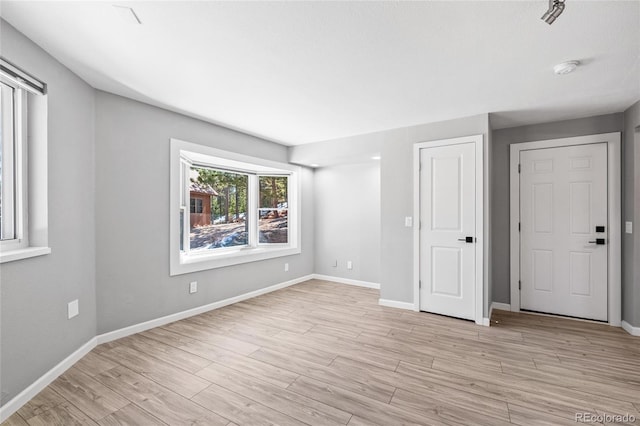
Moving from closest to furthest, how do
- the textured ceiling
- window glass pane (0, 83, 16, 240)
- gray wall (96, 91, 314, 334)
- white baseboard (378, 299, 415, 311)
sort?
the textured ceiling
window glass pane (0, 83, 16, 240)
gray wall (96, 91, 314, 334)
white baseboard (378, 299, 415, 311)

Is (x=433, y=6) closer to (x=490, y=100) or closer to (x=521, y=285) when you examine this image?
(x=490, y=100)

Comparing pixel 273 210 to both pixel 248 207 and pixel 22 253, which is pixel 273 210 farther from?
pixel 22 253

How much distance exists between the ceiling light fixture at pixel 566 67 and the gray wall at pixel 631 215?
1457 mm

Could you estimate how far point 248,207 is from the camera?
496cm

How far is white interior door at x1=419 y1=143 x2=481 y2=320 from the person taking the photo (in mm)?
3346

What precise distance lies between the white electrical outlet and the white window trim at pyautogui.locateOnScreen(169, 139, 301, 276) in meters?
0.92

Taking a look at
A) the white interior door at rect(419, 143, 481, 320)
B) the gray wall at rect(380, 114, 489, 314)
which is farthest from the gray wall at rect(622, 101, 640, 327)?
the gray wall at rect(380, 114, 489, 314)

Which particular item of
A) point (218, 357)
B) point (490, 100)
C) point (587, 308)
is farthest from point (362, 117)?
point (587, 308)

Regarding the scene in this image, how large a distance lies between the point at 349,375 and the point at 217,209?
124 inches

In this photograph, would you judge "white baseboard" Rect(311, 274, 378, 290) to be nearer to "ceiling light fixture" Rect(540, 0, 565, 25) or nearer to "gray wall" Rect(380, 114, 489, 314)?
"gray wall" Rect(380, 114, 489, 314)

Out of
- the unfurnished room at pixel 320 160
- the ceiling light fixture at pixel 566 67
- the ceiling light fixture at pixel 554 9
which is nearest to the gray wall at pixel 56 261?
the unfurnished room at pixel 320 160

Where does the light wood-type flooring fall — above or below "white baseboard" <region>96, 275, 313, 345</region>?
below

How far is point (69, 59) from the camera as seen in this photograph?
216 centimetres

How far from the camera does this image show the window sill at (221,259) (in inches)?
134
